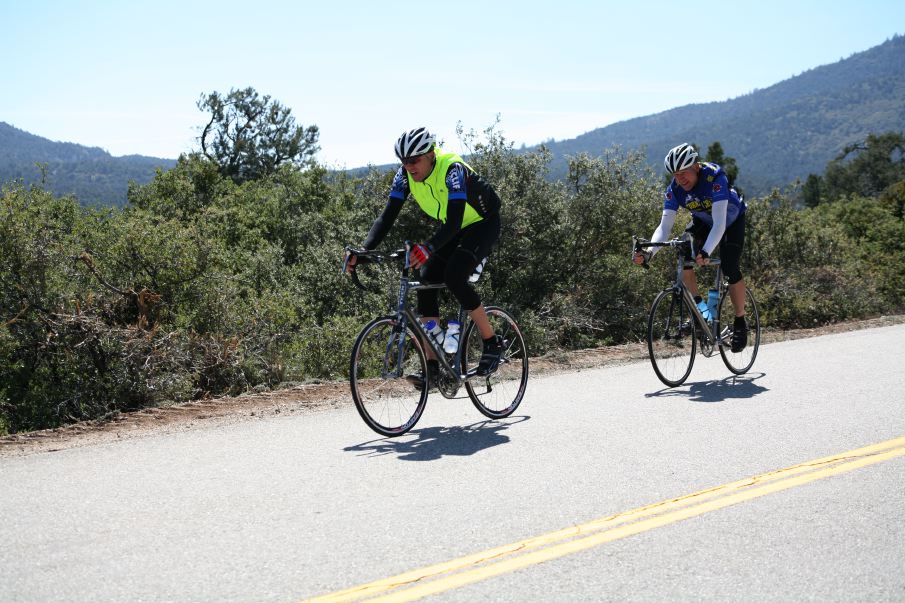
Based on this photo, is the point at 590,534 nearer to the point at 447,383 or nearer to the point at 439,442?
the point at 439,442

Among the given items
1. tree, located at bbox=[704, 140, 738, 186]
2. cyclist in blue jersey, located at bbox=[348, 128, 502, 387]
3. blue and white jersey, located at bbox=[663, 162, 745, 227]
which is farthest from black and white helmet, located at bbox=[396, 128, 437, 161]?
tree, located at bbox=[704, 140, 738, 186]

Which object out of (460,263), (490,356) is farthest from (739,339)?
(460,263)

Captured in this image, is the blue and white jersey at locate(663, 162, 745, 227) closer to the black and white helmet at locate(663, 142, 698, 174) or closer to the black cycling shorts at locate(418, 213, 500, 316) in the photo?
the black and white helmet at locate(663, 142, 698, 174)

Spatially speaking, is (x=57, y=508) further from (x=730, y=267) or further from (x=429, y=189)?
(x=730, y=267)

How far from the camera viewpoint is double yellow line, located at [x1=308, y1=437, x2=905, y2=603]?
11.3 ft

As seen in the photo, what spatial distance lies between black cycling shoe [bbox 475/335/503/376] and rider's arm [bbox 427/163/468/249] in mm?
1118

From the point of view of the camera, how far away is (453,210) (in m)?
6.16

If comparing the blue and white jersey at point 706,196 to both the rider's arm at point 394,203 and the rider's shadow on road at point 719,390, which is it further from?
the rider's arm at point 394,203

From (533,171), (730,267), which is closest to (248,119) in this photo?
(533,171)

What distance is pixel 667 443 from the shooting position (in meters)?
5.80

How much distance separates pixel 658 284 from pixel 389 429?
8887 millimetres

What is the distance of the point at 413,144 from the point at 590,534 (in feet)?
10.8

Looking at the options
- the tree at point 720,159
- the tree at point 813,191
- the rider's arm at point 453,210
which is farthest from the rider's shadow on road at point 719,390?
the tree at point 813,191

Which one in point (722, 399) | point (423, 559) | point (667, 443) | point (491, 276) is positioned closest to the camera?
point (423, 559)
